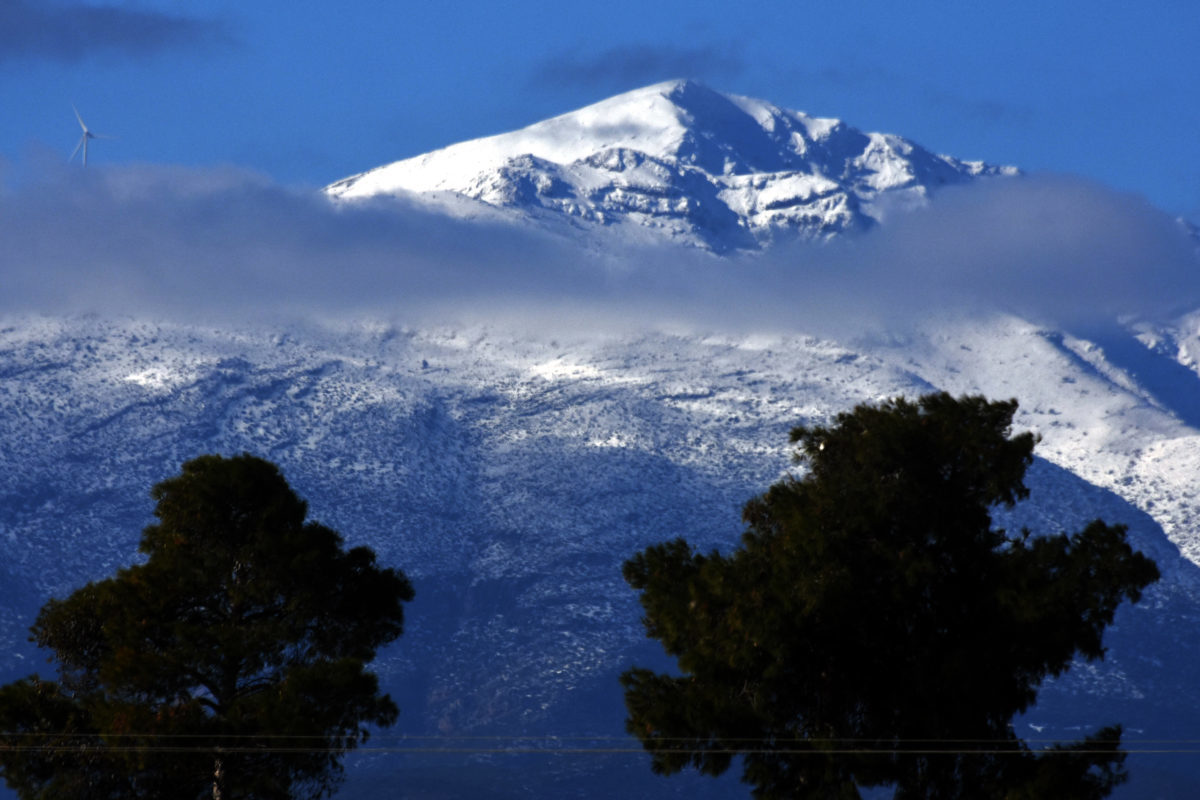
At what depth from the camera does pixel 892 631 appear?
47.3 m

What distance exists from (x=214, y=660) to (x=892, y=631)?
60.2 feet

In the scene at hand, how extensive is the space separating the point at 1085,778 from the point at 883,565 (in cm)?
762

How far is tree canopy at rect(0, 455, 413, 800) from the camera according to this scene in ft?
141

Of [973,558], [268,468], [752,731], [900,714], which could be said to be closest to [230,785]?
[268,468]

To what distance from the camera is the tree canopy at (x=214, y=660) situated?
4312cm

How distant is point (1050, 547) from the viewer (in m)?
46.6

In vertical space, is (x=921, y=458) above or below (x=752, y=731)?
above

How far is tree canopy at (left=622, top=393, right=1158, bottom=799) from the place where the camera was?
4556cm

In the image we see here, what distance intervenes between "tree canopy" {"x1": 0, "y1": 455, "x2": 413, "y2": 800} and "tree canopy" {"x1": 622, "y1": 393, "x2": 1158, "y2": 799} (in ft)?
27.0

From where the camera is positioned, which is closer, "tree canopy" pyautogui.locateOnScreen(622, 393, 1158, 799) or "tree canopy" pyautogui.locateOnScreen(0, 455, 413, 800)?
"tree canopy" pyautogui.locateOnScreen(0, 455, 413, 800)

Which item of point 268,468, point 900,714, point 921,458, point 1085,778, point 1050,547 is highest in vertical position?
point 268,468

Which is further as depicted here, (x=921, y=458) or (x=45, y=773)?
(x=921, y=458)

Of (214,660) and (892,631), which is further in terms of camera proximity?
(892,631)

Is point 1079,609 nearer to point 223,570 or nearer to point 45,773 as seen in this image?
point 223,570
